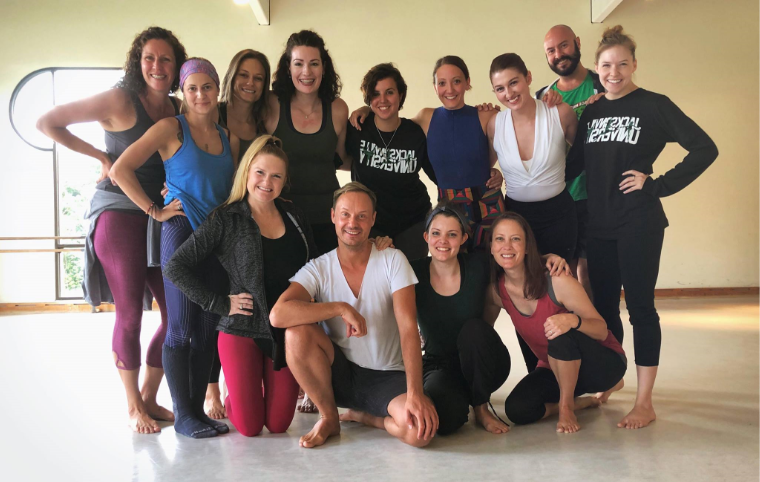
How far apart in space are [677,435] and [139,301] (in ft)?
7.67

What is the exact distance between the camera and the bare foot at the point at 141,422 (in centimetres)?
269

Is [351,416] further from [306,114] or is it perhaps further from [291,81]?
[291,81]

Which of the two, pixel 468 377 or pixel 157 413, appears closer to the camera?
pixel 468 377

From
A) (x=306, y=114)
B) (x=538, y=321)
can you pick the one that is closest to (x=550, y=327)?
(x=538, y=321)

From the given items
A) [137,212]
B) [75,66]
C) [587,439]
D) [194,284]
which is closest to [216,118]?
[137,212]

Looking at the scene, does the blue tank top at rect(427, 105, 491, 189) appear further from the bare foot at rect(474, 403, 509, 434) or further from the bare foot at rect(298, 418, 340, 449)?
the bare foot at rect(298, 418, 340, 449)

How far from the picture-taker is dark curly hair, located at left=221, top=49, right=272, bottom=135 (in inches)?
118

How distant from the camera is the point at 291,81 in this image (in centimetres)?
316

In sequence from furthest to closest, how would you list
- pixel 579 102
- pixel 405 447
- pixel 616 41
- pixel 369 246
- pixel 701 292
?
pixel 701 292 → pixel 579 102 → pixel 616 41 → pixel 369 246 → pixel 405 447

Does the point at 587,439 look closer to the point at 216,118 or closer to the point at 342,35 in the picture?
the point at 216,118

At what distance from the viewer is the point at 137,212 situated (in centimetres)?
277

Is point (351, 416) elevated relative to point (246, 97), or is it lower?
lower

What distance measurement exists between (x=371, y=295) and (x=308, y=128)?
992 mm

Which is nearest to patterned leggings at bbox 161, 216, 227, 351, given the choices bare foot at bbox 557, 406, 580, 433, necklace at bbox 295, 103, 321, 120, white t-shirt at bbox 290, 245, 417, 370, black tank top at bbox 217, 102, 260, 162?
white t-shirt at bbox 290, 245, 417, 370
